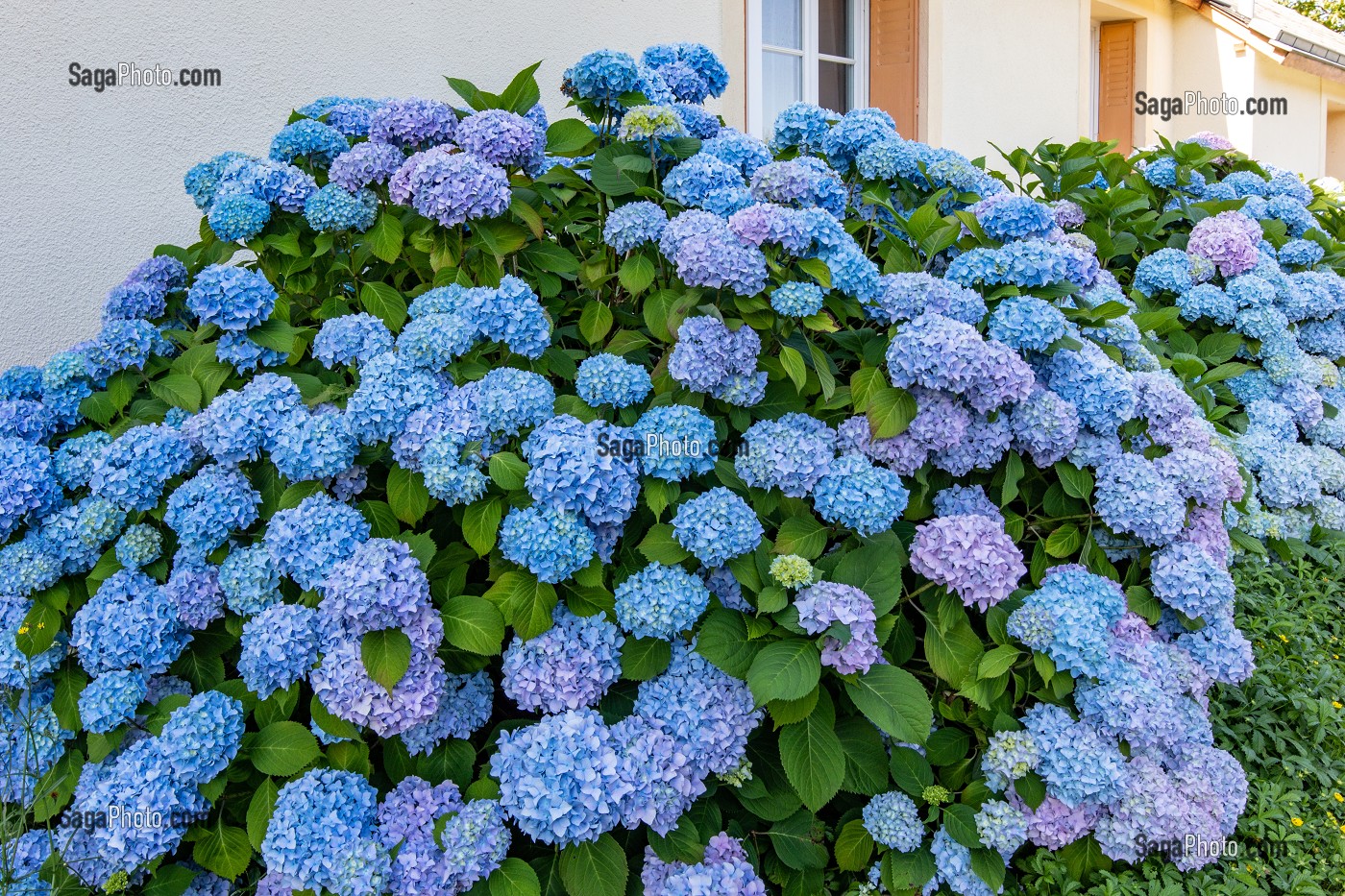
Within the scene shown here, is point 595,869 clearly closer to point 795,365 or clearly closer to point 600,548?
point 600,548

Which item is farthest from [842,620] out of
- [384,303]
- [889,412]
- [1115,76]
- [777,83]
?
[1115,76]

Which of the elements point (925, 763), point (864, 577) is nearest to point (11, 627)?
point (864, 577)

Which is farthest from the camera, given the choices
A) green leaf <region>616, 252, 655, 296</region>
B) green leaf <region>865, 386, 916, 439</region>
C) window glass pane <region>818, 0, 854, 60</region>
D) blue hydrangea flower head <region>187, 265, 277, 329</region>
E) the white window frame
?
window glass pane <region>818, 0, 854, 60</region>

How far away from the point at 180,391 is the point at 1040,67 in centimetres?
687

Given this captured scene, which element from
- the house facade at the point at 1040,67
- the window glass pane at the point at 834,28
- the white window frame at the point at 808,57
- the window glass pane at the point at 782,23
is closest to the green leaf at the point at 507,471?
the house facade at the point at 1040,67

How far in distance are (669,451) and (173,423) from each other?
1.22m

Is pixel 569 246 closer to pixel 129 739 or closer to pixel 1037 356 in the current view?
pixel 1037 356

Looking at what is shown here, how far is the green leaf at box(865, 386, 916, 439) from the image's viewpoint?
1.97 meters

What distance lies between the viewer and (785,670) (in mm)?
1699

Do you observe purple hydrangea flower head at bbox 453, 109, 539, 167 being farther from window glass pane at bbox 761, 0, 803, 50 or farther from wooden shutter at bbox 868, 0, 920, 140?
wooden shutter at bbox 868, 0, 920, 140

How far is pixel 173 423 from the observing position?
7.21 ft

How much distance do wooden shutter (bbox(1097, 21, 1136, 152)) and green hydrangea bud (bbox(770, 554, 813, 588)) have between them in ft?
29.2

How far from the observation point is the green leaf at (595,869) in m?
1.63

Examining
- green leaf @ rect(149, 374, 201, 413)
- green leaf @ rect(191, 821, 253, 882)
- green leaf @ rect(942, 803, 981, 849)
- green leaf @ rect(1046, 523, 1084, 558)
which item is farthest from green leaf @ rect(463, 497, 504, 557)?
green leaf @ rect(1046, 523, 1084, 558)
